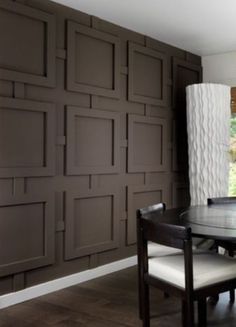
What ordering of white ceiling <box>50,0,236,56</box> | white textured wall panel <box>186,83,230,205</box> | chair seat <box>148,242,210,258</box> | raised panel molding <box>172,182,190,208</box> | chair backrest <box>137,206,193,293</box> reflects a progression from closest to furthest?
chair backrest <box>137,206,193,293</box> < chair seat <box>148,242,210,258</box> < white ceiling <box>50,0,236,56</box> < white textured wall panel <box>186,83,230,205</box> < raised panel molding <box>172,182,190,208</box>

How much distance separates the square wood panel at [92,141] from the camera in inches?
133

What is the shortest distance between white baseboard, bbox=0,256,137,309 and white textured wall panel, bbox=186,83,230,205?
1034 millimetres

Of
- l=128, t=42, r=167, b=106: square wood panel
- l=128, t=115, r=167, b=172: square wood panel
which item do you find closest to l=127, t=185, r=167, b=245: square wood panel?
l=128, t=115, r=167, b=172: square wood panel

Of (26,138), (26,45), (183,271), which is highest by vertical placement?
(26,45)

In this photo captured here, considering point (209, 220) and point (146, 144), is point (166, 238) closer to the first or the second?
point (209, 220)

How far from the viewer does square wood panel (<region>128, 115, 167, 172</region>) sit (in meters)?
3.99

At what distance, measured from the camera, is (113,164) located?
3779 mm

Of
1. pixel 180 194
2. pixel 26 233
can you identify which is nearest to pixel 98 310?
pixel 26 233

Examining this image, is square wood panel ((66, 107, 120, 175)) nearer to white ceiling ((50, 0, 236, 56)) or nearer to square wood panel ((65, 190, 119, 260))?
square wood panel ((65, 190, 119, 260))

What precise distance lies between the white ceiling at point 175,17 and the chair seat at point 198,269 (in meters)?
2.02

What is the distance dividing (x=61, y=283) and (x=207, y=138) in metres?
2.03

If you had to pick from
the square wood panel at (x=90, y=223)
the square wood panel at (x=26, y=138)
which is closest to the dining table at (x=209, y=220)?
the square wood panel at (x=90, y=223)

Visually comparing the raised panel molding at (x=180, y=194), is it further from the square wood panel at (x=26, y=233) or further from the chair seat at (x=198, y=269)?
the chair seat at (x=198, y=269)

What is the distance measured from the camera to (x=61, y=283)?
10.9 ft
